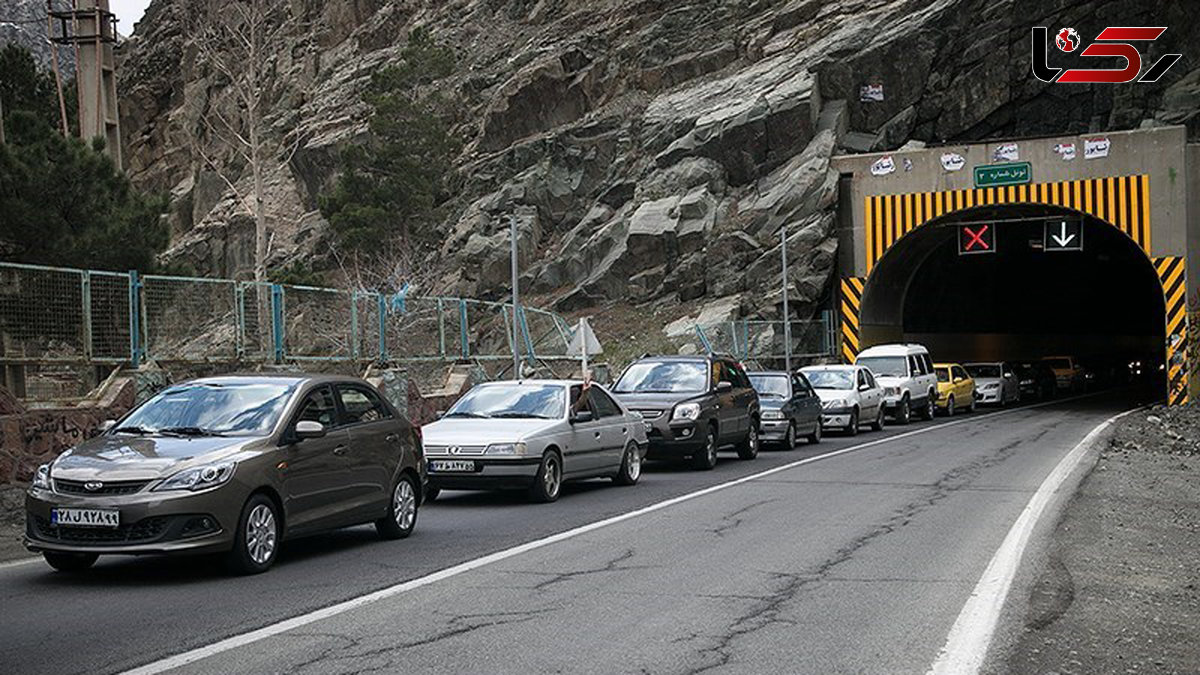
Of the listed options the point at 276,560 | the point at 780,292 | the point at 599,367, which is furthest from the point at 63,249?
the point at 780,292

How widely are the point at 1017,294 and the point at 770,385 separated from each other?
1612 inches

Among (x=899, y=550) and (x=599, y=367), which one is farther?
(x=599, y=367)

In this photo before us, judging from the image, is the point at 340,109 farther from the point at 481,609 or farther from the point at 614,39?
the point at 481,609

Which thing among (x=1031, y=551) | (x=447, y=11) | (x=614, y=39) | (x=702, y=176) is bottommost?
(x=1031, y=551)

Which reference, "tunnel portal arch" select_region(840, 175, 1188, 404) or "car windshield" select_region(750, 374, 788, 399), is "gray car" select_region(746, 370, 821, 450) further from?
"tunnel portal arch" select_region(840, 175, 1188, 404)

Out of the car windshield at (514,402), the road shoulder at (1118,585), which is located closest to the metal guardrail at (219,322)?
the car windshield at (514,402)

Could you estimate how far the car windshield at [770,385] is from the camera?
26.7 meters

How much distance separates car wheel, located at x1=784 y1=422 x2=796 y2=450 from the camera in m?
26.1

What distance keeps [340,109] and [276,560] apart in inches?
Answer: 2594

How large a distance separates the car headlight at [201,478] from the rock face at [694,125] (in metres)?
34.2

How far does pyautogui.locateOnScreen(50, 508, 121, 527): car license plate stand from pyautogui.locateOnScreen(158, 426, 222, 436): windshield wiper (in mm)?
1179

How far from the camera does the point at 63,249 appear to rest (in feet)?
89.9

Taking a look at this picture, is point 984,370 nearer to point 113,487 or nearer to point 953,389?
point 953,389

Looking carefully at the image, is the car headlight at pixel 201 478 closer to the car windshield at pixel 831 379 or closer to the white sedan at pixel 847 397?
the white sedan at pixel 847 397
